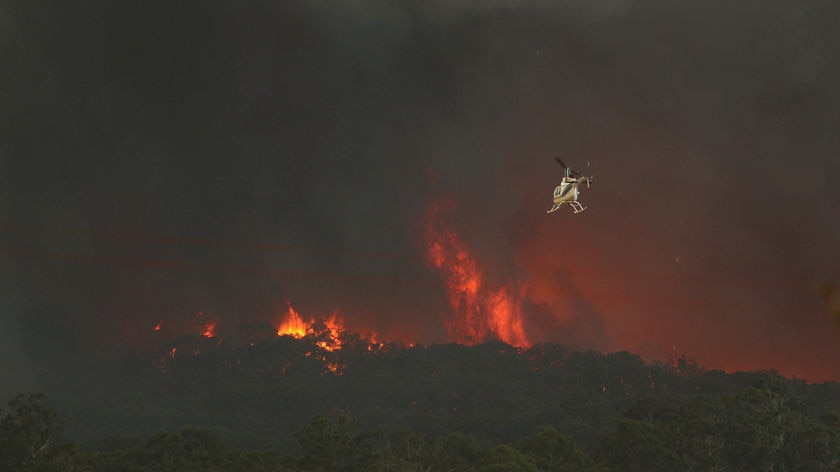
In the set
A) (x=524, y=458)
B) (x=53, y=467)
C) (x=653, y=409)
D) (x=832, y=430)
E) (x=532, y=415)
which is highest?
(x=532, y=415)

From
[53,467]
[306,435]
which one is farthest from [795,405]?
[53,467]

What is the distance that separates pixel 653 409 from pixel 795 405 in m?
22.6

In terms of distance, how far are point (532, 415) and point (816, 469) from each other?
99.6 m

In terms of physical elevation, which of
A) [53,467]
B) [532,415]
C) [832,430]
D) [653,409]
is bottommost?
[53,467]

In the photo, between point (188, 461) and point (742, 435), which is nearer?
point (188, 461)

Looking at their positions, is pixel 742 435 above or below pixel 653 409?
below

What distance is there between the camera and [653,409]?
447 ft

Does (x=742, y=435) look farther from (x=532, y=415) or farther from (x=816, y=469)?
(x=532, y=415)

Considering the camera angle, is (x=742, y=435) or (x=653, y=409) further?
(x=653, y=409)

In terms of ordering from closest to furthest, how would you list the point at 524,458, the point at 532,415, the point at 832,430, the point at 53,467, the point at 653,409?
the point at 53,467 < the point at 524,458 < the point at 832,430 < the point at 653,409 < the point at 532,415

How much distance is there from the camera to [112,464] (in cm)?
9144

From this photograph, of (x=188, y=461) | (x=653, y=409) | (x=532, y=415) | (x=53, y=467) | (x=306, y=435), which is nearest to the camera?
(x=53, y=467)

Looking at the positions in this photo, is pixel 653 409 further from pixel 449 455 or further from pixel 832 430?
pixel 449 455

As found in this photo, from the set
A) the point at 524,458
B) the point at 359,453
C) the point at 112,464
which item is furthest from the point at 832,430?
the point at 112,464
